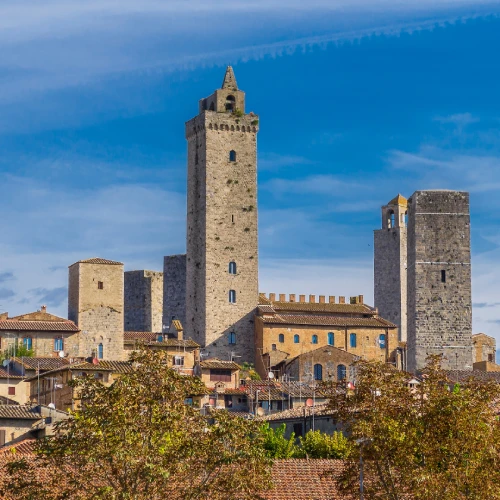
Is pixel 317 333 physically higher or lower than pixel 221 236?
lower

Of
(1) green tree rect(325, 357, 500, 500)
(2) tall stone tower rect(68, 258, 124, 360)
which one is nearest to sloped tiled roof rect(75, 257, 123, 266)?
(2) tall stone tower rect(68, 258, 124, 360)

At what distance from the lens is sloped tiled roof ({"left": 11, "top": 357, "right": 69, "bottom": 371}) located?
2671 inches

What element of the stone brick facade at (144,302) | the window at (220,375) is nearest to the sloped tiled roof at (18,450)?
the window at (220,375)

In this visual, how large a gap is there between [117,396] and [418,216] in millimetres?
51871

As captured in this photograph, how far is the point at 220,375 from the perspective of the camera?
7119cm

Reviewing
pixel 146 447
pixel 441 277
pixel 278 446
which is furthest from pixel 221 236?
pixel 146 447

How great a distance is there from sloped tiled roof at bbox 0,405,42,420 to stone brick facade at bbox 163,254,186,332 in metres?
33.5

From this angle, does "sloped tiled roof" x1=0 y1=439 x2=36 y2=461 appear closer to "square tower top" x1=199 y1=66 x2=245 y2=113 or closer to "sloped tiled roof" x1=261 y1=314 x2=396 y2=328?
"sloped tiled roof" x1=261 y1=314 x2=396 y2=328

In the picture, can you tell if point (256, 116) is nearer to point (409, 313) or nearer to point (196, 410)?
point (409, 313)

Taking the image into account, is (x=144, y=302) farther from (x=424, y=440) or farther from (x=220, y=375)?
(x=424, y=440)

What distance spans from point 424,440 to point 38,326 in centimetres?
4636

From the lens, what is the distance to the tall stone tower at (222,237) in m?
80.4

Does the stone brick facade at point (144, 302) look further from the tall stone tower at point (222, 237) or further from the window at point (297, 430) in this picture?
the window at point (297, 430)

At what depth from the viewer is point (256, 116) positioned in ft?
277
